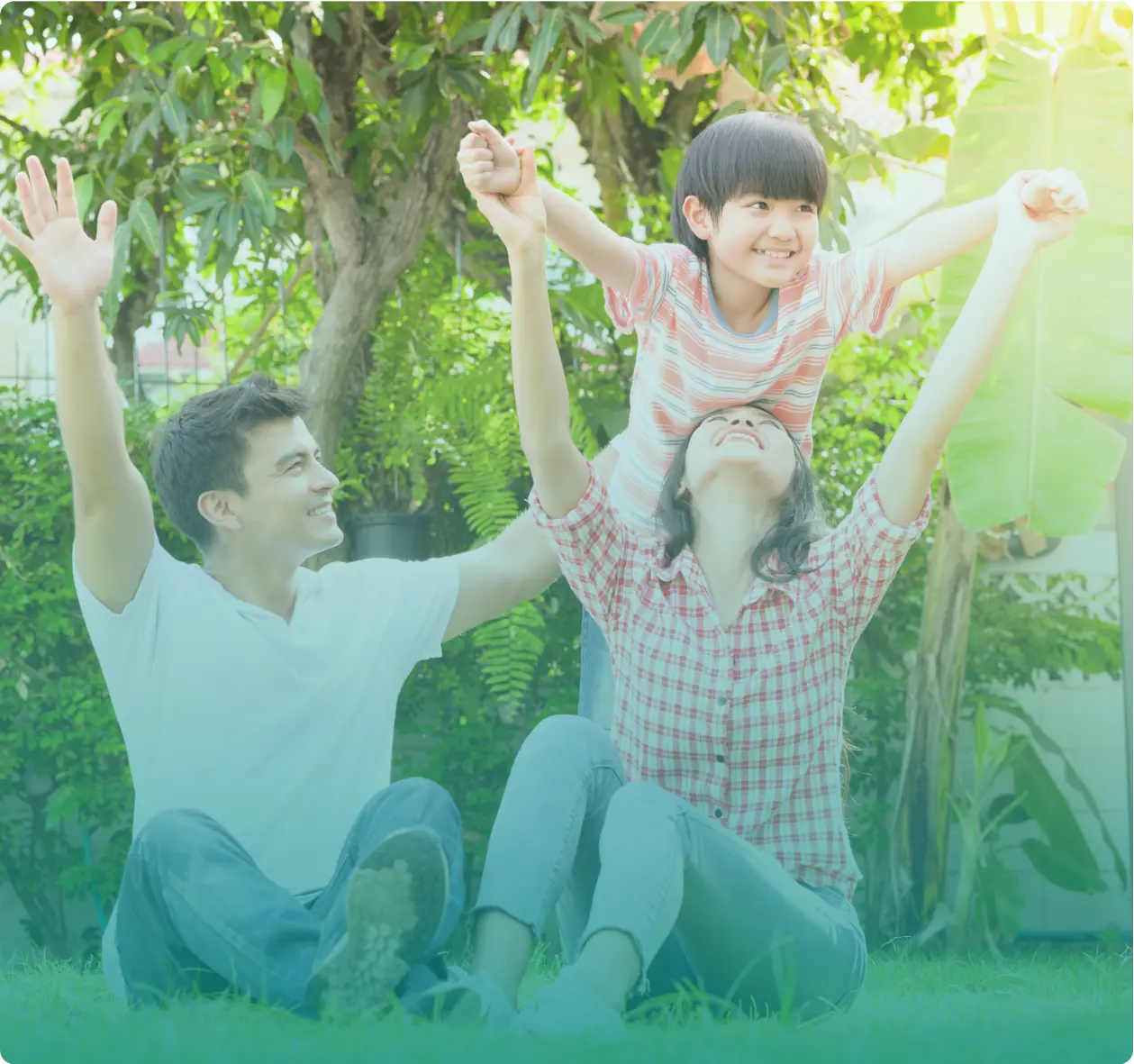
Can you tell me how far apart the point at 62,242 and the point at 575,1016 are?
47.0 inches

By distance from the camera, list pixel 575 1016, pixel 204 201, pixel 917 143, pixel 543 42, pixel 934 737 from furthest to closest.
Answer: pixel 934 737, pixel 917 143, pixel 204 201, pixel 543 42, pixel 575 1016

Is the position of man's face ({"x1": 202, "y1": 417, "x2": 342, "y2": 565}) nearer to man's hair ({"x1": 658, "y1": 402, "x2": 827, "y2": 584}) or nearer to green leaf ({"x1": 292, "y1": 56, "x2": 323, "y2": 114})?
man's hair ({"x1": 658, "y1": 402, "x2": 827, "y2": 584})

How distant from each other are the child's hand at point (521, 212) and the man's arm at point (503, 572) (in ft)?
1.85

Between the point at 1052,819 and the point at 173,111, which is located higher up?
the point at 173,111

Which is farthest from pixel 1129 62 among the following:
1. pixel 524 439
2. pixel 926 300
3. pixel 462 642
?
pixel 462 642

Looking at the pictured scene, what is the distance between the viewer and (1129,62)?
2545 millimetres

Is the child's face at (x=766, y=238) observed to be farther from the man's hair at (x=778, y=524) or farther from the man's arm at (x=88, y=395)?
the man's arm at (x=88, y=395)

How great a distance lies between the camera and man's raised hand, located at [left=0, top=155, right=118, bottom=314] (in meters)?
1.84

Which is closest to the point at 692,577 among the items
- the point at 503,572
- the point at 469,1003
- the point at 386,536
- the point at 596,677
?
the point at 596,677

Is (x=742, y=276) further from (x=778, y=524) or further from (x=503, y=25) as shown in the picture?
(x=503, y=25)

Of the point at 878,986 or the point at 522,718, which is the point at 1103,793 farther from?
the point at 522,718

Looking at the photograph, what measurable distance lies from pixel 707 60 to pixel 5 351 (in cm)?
165

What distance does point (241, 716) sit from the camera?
208cm

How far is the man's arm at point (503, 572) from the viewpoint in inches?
87.6
